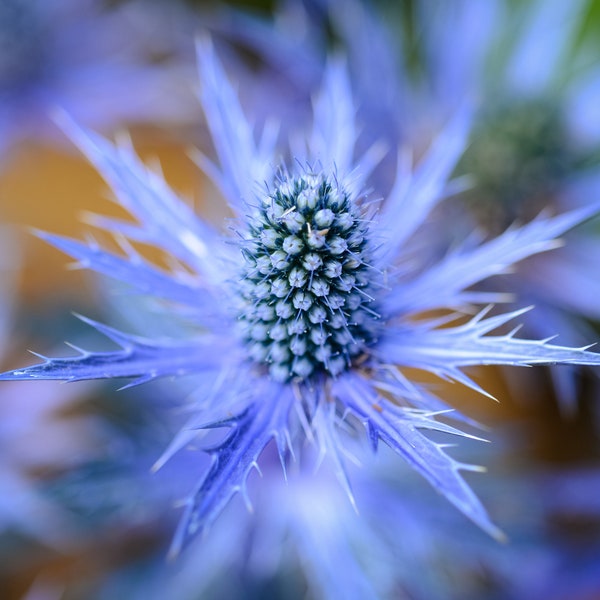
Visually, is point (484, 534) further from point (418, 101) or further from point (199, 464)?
point (418, 101)

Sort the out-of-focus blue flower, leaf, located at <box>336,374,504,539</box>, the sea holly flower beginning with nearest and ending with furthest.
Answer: leaf, located at <box>336,374,504,539</box> < the sea holly flower < the out-of-focus blue flower

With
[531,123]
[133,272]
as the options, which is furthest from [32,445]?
[531,123]

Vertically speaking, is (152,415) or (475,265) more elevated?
(475,265)

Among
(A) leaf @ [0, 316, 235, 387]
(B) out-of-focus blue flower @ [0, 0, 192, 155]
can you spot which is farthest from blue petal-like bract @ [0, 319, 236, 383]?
(B) out-of-focus blue flower @ [0, 0, 192, 155]

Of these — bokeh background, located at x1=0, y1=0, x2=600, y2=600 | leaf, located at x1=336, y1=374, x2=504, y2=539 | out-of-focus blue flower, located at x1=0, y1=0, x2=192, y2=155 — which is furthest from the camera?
out-of-focus blue flower, located at x1=0, y1=0, x2=192, y2=155

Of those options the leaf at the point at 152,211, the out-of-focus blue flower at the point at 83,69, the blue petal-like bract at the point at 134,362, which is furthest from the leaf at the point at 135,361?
the out-of-focus blue flower at the point at 83,69

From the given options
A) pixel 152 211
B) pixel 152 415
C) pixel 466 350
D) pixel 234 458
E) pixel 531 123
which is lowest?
pixel 152 415

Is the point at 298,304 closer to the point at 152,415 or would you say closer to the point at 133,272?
the point at 133,272

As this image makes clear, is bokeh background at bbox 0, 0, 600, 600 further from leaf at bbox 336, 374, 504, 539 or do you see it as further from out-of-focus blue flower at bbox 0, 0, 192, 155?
leaf at bbox 336, 374, 504, 539
